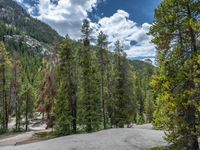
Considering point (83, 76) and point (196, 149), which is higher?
point (83, 76)

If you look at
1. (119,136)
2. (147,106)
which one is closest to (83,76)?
(119,136)

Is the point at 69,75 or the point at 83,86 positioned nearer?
the point at 83,86

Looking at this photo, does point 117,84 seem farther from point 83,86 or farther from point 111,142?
point 111,142

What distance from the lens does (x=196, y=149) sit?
1861 centimetres

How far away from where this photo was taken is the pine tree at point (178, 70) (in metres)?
18.1

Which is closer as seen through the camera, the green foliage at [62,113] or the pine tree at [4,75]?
the green foliage at [62,113]

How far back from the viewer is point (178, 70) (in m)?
18.9

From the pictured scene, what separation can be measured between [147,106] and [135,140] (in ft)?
153

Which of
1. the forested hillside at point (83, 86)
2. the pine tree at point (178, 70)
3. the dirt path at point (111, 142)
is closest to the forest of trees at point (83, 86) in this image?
the forested hillside at point (83, 86)

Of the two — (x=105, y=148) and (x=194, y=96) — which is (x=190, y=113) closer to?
(x=194, y=96)

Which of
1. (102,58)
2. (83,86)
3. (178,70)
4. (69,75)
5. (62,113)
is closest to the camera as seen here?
(178,70)

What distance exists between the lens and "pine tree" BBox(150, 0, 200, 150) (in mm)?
18094

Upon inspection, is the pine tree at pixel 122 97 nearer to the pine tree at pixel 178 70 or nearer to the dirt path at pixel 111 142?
the dirt path at pixel 111 142

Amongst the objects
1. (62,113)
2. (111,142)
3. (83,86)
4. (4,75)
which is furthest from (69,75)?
(111,142)
